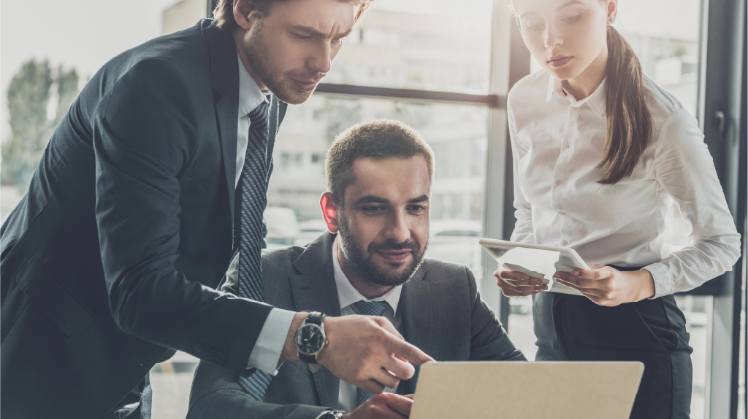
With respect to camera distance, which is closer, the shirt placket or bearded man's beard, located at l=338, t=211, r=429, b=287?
bearded man's beard, located at l=338, t=211, r=429, b=287

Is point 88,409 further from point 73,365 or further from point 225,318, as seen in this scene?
point 225,318

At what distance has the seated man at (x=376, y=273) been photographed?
1590 mm

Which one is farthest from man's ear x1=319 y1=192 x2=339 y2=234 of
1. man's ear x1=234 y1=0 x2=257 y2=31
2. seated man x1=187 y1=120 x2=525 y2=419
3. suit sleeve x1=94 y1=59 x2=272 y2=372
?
suit sleeve x1=94 y1=59 x2=272 y2=372

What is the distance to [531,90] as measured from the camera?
6.51 ft

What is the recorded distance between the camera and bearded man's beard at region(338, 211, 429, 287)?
1630 mm

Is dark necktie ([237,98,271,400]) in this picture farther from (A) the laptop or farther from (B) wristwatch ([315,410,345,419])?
(A) the laptop

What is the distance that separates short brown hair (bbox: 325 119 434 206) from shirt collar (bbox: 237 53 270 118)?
0.39m

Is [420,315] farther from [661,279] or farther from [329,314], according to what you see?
[661,279]

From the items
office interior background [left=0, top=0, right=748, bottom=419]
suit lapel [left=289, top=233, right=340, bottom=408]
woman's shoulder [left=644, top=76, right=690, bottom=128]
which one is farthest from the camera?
office interior background [left=0, top=0, right=748, bottom=419]

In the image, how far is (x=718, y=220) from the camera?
1.66m

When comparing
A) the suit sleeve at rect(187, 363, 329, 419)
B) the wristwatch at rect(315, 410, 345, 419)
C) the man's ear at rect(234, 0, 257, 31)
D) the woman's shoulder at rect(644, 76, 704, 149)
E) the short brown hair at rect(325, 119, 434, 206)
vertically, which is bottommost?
the suit sleeve at rect(187, 363, 329, 419)

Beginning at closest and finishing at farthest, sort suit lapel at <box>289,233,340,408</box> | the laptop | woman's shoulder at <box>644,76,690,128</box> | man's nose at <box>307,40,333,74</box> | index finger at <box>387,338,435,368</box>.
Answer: the laptop → index finger at <box>387,338,435,368</box> → man's nose at <box>307,40,333,74</box> → suit lapel at <box>289,233,340,408</box> → woman's shoulder at <box>644,76,690,128</box>

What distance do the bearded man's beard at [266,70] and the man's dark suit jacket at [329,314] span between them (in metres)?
0.55

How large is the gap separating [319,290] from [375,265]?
18 cm
